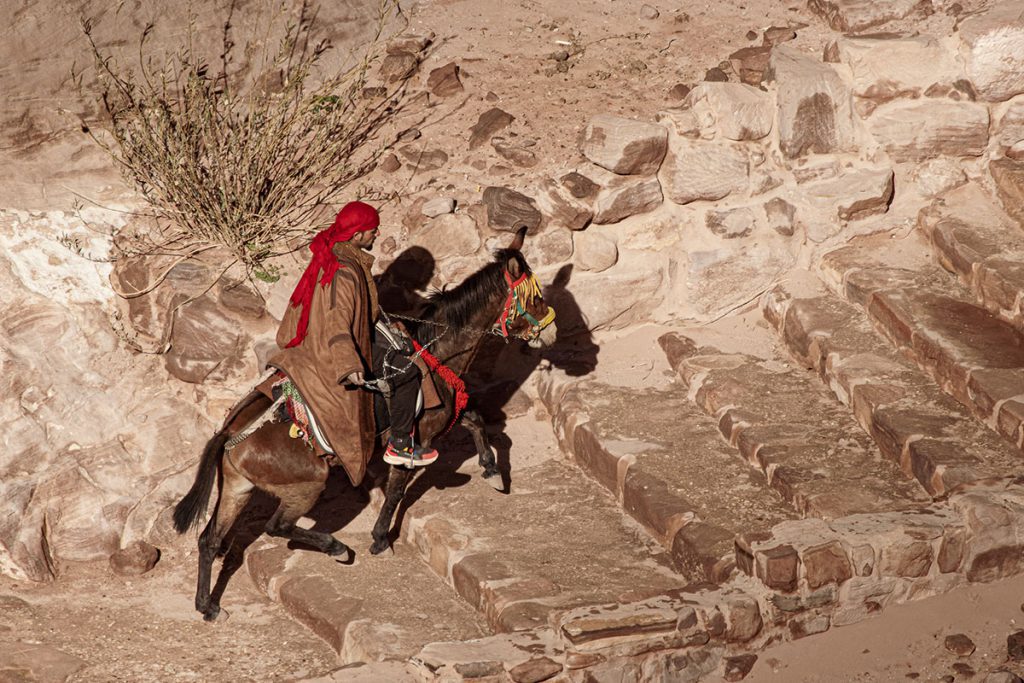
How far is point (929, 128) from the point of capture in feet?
29.5

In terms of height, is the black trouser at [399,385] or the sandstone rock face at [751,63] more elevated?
the sandstone rock face at [751,63]

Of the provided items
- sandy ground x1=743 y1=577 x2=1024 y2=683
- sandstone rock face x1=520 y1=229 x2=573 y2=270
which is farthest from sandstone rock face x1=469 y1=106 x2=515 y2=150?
sandy ground x1=743 y1=577 x2=1024 y2=683

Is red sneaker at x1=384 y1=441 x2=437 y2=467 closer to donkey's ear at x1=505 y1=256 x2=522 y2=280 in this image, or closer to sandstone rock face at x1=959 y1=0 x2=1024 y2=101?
donkey's ear at x1=505 y1=256 x2=522 y2=280

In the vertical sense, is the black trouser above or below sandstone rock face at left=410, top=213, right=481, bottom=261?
below

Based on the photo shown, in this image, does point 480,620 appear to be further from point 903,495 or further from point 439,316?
point 903,495

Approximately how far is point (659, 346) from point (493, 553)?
2446mm

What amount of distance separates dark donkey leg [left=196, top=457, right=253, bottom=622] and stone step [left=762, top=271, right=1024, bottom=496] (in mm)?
3782

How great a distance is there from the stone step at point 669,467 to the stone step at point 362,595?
1.22m

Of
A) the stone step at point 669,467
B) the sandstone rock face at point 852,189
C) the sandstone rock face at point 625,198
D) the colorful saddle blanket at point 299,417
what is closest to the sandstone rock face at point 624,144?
the sandstone rock face at point 625,198

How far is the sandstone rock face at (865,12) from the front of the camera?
30.9 ft

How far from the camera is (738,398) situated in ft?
26.2

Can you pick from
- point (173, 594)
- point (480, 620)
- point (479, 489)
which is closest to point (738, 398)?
point (479, 489)

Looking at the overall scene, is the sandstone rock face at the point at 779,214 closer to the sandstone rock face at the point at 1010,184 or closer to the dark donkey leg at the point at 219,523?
the sandstone rock face at the point at 1010,184

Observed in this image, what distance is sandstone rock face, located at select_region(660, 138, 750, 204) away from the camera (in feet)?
28.3
